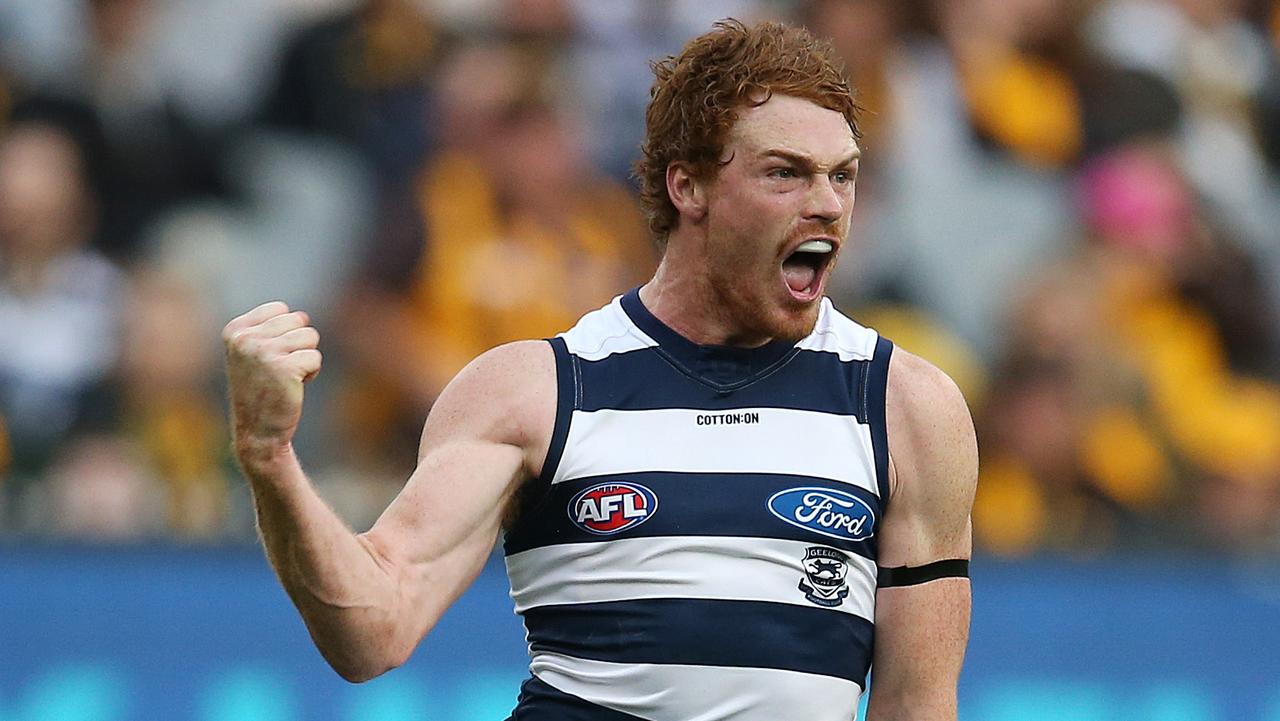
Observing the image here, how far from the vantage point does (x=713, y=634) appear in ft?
→ 11.8

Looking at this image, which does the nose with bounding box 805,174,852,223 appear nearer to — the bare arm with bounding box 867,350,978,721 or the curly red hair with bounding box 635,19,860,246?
the curly red hair with bounding box 635,19,860,246

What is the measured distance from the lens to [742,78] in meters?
3.70

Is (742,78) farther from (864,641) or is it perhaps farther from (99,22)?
(99,22)

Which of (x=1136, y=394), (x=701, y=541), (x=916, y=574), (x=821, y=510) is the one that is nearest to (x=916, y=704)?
(x=916, y=574)

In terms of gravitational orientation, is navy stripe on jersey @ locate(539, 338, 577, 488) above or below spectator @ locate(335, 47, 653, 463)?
below

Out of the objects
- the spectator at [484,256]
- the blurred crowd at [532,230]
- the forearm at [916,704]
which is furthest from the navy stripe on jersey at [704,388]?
the spectator at [484,256]

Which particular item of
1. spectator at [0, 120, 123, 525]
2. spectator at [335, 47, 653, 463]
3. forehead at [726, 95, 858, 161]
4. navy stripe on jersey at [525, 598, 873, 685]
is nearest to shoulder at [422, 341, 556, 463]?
navy stripe on jersey at [525, 598, 873, 685]

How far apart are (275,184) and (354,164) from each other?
361 millimetres

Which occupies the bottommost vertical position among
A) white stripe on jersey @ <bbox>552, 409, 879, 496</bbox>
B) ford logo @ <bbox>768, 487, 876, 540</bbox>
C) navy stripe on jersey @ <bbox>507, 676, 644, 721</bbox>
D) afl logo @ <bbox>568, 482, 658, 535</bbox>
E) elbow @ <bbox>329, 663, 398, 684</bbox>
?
elbow @ <bbox>329, 663, 398, 684</bbox>

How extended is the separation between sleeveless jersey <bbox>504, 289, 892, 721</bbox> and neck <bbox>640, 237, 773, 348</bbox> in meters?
0.06

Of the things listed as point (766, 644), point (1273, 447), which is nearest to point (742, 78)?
point (766, 644)

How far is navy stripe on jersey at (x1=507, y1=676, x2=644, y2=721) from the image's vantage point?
3637 millimetres

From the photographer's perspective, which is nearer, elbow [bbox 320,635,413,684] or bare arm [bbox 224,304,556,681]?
bare arm [bbox 224,304,556,681]

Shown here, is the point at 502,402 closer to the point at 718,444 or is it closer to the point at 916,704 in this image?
the point at 718,444
